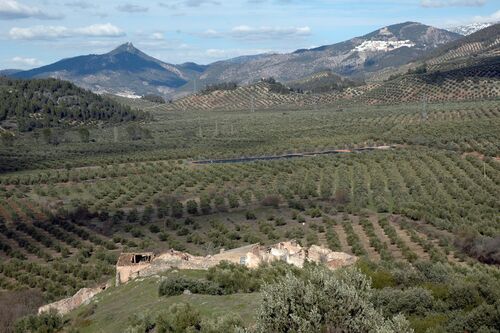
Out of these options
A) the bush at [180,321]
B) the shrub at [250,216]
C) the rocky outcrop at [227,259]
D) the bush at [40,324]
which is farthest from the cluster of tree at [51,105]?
the bush at [180,321]

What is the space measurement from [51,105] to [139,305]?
127706mm

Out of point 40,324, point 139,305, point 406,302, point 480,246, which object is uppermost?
point 406,302

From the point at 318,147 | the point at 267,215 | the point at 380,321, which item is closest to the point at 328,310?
the point at 380,321

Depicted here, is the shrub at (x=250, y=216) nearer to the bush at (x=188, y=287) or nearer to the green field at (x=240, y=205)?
the green field at (x=240, y=205)

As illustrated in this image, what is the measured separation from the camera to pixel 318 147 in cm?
9869

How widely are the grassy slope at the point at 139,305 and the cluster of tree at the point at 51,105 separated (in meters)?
109

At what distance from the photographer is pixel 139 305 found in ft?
85.4

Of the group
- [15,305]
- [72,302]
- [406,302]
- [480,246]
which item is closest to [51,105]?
[15,305]

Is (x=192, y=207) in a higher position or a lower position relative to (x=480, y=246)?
lower

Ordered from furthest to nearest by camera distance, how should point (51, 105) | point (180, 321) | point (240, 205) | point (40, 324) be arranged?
point (51, 105) → point (240, 205) → point (40, 324) → point (180, 321)

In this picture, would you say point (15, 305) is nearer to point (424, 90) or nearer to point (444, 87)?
point (444, 87)

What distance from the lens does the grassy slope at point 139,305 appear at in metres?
22.6

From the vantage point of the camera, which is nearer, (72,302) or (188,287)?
(188,287)

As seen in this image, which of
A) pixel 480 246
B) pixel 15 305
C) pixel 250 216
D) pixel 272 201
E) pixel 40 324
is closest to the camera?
pixel 40 324
